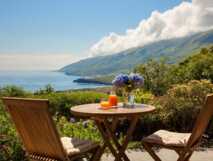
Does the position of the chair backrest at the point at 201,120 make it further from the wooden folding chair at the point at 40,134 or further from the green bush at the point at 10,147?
the green bush at the point at 10,147

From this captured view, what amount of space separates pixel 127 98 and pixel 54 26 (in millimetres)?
10462

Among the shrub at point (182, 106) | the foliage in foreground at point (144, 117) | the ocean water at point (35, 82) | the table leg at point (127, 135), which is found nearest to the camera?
the table leg at point (127, 135)

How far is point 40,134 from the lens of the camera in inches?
131

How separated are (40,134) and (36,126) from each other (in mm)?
90

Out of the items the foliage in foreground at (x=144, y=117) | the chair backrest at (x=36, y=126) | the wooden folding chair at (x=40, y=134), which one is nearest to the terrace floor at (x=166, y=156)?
the foliage in foreground at (x=144, y=117)

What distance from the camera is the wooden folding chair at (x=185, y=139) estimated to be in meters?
3.47

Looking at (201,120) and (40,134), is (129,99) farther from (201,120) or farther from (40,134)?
(40,134)

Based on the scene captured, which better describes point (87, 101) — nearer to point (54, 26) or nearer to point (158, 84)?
point (54, 26)

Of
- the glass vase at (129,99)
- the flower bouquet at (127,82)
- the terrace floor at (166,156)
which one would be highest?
the flower bouquet at (127,82)

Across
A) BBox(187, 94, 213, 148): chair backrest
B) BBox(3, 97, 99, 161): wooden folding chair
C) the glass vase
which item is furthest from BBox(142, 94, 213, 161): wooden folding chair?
BBox(3, 97, 99, 161): wooden folding chair

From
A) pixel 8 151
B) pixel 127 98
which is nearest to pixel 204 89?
pixel 127 98

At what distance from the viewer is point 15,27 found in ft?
48.4

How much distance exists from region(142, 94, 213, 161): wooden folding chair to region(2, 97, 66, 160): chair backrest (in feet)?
3.59

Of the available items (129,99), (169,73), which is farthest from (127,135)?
(169,73)
